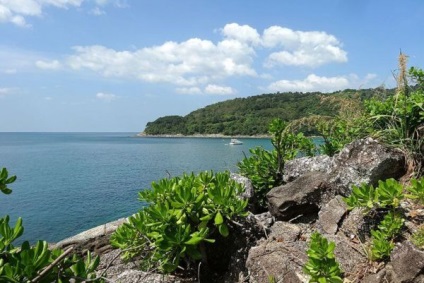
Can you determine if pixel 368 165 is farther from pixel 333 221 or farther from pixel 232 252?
pixel 232 252

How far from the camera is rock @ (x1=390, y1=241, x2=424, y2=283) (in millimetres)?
3230

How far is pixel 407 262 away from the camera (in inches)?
130

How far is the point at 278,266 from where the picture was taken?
12.6 ft

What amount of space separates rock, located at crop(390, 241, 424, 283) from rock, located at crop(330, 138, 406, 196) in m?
1.40

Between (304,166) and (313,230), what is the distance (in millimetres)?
1580

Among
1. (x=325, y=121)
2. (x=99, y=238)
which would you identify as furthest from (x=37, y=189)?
(x=325, y=121)

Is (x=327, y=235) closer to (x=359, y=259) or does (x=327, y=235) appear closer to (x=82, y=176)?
(x=359, y=259)

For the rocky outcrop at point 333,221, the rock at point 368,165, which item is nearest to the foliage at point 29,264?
the rocky outcrop at point 333,221

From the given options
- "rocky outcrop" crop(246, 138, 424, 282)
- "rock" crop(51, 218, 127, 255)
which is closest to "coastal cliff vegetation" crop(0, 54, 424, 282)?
"rocky outcrop" crop(246, 138, 424, 282)

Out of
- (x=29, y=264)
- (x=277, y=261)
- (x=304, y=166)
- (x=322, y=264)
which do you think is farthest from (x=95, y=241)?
(x=29, y=264)

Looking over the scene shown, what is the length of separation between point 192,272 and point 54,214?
810 inches

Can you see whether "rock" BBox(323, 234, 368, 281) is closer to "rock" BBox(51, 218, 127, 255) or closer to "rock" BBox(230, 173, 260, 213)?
"rock" BBox(230, 173, 260, 213)

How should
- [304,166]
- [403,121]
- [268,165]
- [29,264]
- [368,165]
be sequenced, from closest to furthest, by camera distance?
1. [29,264]
2. [368,165]
3. [403,121]
4. [304,166]
5. [268,165]

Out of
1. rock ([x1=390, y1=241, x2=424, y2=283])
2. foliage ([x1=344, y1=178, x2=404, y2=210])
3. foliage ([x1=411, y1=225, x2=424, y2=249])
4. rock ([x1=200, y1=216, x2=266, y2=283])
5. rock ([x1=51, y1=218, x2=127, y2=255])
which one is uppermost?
foliage ([x1=344, y1=178, x2=404, y2=210])
